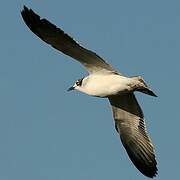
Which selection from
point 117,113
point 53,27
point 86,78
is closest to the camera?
point 53,27

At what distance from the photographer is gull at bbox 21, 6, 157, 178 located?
2098cm

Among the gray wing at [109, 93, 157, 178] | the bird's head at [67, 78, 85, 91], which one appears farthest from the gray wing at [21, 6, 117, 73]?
the gray wing at [109, 93, 157, 178]

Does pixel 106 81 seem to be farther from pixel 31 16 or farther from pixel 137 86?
pixel 31 16

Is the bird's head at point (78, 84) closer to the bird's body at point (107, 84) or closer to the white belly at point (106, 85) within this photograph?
the bird's body at point (107, 84)

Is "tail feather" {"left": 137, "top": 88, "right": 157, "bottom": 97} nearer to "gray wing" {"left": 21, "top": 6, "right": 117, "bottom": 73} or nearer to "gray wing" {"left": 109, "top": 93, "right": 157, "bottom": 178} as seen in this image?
"gray wing" {"left": 21, "top": 6, "right": 117, "bottom": 73}

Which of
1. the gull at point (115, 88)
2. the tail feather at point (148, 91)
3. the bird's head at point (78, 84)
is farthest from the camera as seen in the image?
the bird's head at point (78, 84)

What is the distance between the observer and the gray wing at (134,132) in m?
23.0

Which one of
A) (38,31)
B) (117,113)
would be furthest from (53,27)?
(117,113)

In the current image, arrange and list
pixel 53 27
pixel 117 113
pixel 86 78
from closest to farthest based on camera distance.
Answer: pixel 53 27 < pixel 86 78 < pixel 117 113

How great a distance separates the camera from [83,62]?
21.6 m

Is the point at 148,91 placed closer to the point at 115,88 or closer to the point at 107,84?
the point at 115,88

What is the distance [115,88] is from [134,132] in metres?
2.76

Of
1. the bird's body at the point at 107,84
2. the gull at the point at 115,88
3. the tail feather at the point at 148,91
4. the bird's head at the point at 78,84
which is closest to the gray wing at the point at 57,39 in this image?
the gull at the point at 115,88

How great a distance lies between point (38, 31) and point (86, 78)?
6.51 ft
